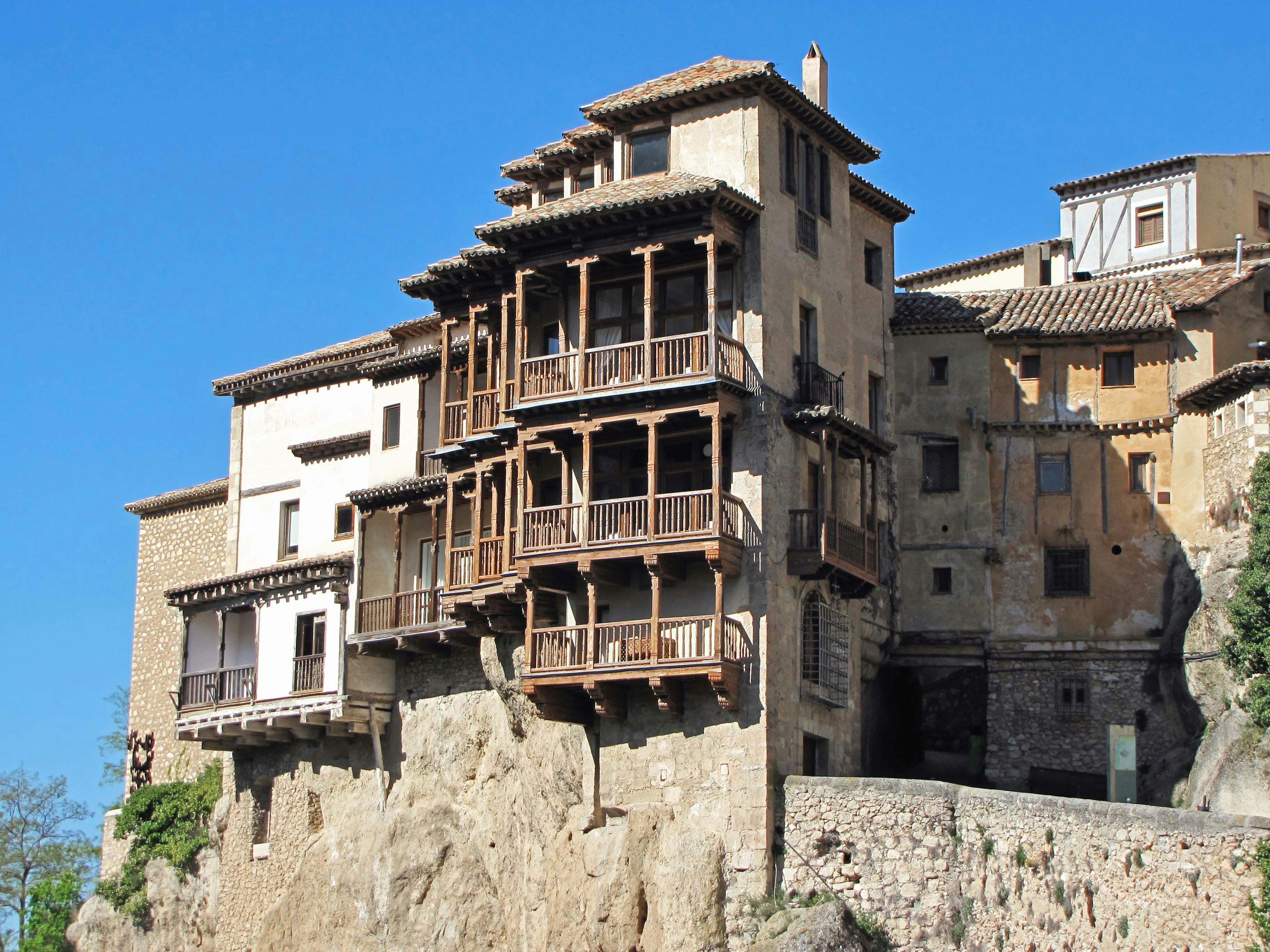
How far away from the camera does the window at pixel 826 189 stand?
158 ft

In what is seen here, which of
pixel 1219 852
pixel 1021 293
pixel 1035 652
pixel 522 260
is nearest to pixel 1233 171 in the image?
pixel 1021 293

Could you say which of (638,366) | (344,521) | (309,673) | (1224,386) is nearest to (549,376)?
(638,366)

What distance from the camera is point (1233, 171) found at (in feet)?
214

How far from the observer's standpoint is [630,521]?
1715 inches

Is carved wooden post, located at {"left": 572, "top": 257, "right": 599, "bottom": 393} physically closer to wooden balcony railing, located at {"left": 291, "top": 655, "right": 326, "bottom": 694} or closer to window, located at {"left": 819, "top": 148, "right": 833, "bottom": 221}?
window, located at {"left": 819, "top": 148, "right": 833, "bottom": 221}

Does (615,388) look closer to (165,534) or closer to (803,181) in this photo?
(803,181)

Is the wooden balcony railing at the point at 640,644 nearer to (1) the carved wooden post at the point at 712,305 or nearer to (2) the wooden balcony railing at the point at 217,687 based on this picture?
(1) the carved wooden post at the point at 712,305

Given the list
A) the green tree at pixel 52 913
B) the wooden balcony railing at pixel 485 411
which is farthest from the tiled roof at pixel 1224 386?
the green tree at pixel 52 913

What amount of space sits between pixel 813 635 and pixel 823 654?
1.55 ft

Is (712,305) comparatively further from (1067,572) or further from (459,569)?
(1067,572)

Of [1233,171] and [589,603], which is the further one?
[1233,171]

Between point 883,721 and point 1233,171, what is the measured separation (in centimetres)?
2571

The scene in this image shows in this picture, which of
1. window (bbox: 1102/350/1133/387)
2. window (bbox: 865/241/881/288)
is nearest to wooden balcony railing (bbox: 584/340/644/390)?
window (bbox: 865/241/881/288)

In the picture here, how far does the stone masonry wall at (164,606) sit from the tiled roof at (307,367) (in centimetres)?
431
